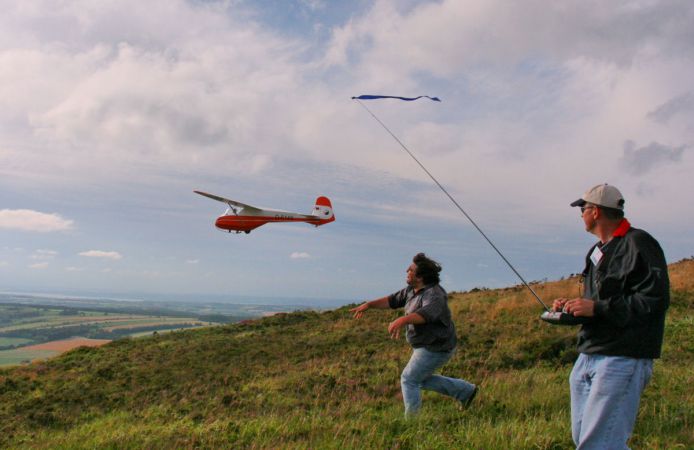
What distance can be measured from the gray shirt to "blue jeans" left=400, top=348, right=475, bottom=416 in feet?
0.36

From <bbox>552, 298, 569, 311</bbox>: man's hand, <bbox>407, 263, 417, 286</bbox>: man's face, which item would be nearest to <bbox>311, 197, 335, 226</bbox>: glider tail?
<bbox>407, 263, 417, 286</bbox>: man's face

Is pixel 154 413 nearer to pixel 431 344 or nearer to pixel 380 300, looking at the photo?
pixel 380 300

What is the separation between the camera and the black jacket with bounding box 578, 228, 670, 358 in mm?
3475

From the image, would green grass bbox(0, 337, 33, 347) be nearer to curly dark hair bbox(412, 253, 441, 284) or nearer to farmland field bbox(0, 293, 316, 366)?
farmland field bbox(0, 293, 316, 366)

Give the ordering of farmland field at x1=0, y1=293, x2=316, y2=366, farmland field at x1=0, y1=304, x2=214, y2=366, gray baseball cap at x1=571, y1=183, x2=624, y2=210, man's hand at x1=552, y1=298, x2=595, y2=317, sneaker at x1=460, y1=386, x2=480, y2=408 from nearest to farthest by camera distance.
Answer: man's hand at x1=552, y1=298, x2=595, y2=317, gray baseball cap at x1=571, y1=183, x2=624, y2=210, sneaker at x1=460, y1=386, x2=480, y2=408, farmland field at x1=0, y1=304, x2=214, y2=366, farmland field at x1=0, y1=293, x2=316, y2=366

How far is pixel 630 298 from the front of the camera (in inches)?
138

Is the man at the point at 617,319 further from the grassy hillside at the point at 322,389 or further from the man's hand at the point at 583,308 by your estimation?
the grassy hillside at the point at 322,389

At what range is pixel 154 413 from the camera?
10.4m

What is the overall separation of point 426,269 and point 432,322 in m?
Result: 0.67

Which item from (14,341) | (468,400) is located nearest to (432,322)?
(468,400)

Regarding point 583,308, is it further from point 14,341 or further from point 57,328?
point 57,328

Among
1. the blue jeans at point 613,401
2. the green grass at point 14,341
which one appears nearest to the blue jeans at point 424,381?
the blue jeans at point 613,401

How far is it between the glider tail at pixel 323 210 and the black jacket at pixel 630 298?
32916 millimetres

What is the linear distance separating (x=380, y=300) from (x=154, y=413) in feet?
20.4
